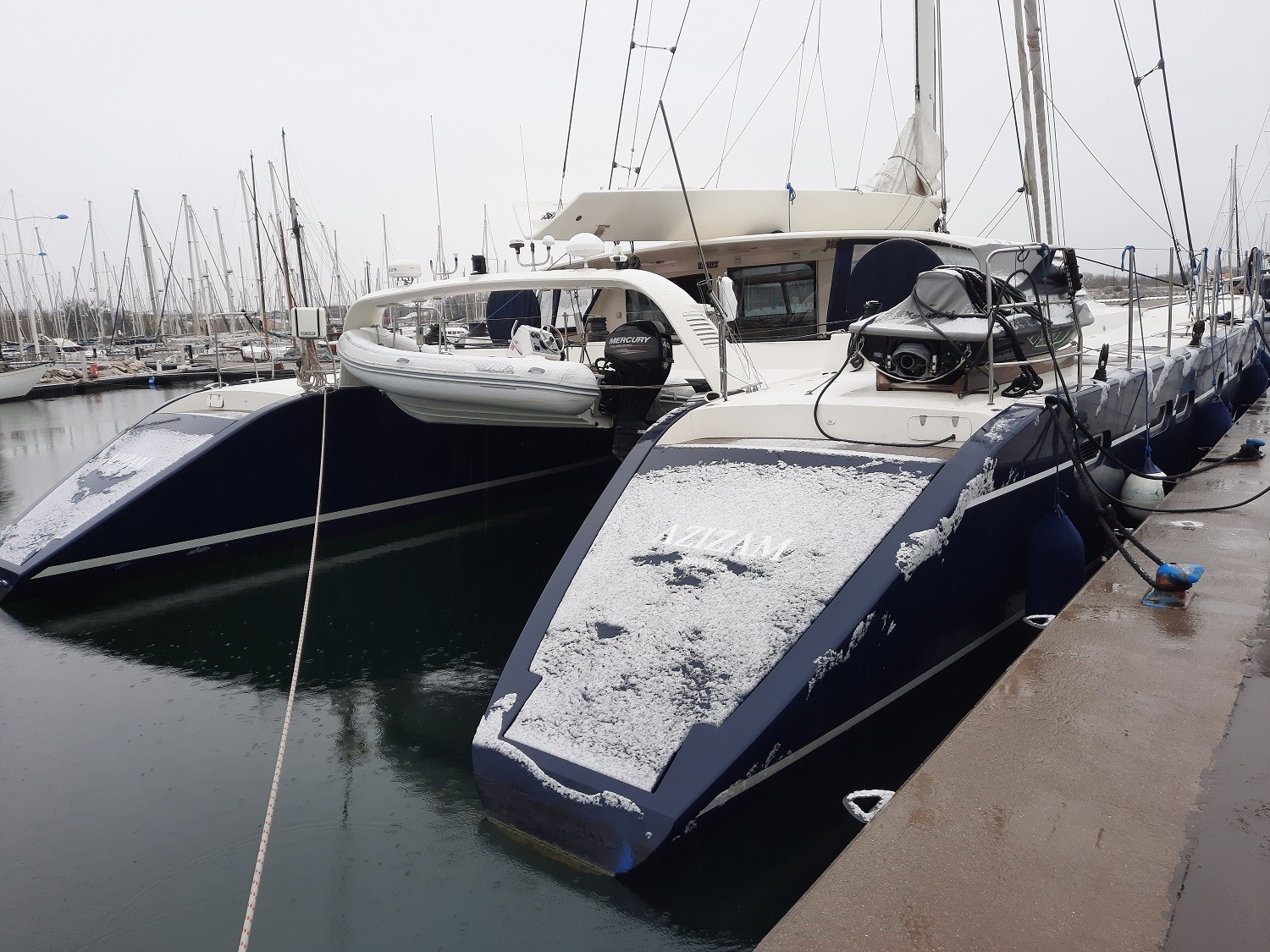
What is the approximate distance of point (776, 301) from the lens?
6977mm

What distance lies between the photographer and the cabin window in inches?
270

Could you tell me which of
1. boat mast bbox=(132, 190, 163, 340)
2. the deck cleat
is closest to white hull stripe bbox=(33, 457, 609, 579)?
the deck cleat

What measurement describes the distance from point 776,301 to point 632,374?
1.71 m

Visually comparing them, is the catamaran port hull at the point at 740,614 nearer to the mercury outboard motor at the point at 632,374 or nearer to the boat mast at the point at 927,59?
the mercury outboard motor at the point at 632,374

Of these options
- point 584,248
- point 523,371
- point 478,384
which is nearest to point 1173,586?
point 523,371

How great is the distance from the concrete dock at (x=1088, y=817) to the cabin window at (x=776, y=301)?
4073mm

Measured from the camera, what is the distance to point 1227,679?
105 inches

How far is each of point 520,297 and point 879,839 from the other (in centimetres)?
842

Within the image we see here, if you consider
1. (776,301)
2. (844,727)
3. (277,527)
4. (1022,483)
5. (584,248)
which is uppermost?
(584,248)

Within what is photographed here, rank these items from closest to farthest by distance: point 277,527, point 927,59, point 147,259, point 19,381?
point 277,527 < point 927,59 < point 19,381 < point 147,259

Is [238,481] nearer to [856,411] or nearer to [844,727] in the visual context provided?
[856,411]

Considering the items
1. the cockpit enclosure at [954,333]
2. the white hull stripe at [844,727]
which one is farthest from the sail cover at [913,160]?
the white hull stripe at [844,727]

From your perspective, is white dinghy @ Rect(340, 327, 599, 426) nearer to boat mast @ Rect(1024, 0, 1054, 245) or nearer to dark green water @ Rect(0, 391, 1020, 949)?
dark green water @ Rect(0, 391, 1020, 949)

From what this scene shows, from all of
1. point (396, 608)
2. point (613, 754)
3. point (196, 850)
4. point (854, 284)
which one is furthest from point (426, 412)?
point (613, 754)
